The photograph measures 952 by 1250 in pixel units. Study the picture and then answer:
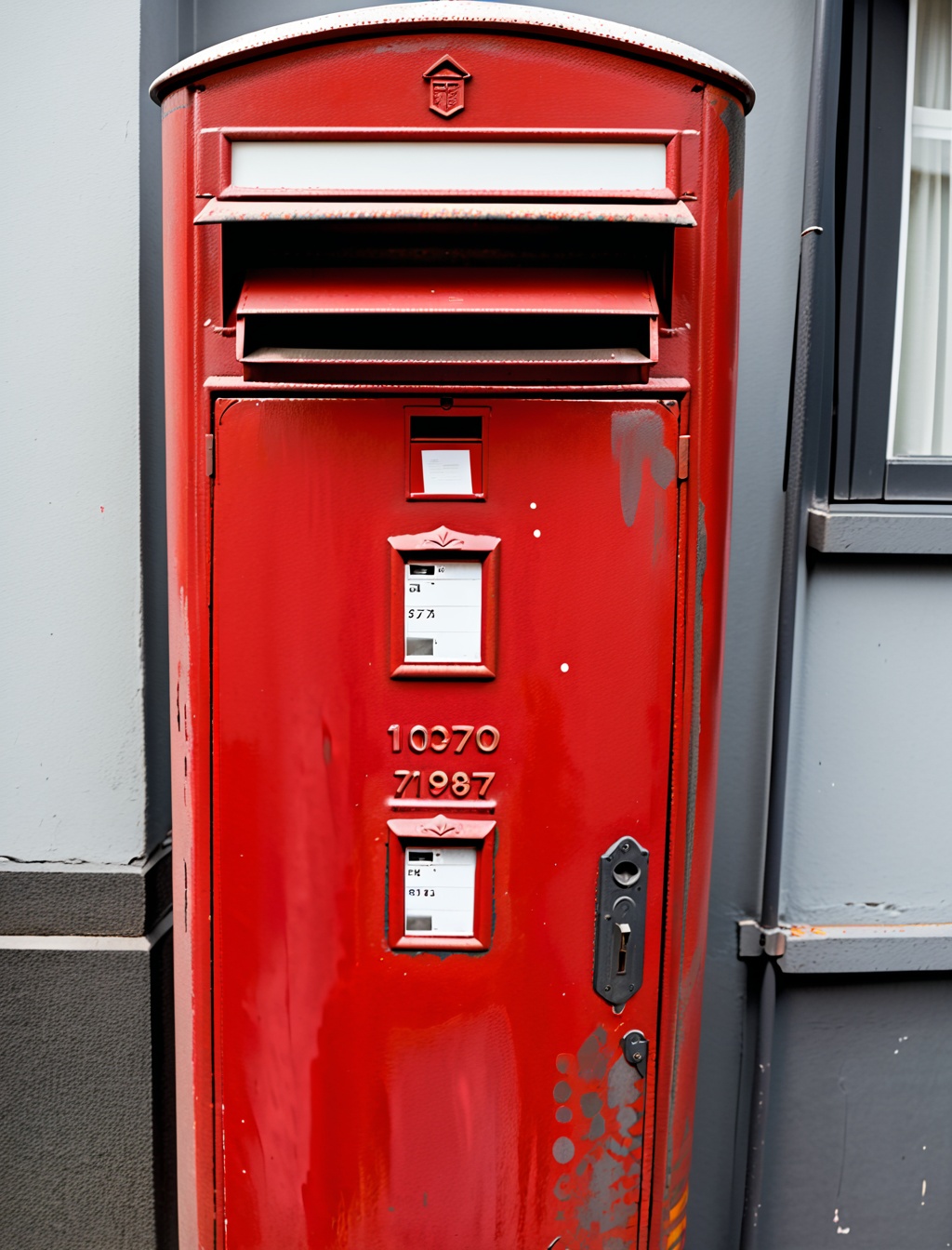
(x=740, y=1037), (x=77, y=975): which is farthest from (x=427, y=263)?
(x=740, y=1037)

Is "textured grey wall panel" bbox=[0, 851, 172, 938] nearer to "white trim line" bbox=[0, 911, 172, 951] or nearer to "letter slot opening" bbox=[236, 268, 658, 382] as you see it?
"white trim line" bbox=[0, 911, 172, 951]

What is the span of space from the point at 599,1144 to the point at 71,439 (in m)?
1.81

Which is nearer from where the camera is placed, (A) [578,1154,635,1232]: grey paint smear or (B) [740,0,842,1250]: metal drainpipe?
(A) [578,1154,635,1232]: grey paint smear

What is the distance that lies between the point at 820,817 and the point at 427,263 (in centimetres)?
164

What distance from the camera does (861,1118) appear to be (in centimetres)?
226

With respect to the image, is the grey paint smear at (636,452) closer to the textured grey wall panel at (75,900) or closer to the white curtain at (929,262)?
the white curtain at (929,262)

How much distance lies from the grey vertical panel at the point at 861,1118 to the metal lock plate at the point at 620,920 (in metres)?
0.89

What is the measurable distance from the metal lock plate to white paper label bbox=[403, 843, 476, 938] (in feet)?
0.75

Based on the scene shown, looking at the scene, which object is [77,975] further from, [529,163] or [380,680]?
[529,163]

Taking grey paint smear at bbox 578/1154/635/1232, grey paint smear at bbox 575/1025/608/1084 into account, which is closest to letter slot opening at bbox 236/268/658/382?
grey paint smear at bbox 575/1025/608/1084

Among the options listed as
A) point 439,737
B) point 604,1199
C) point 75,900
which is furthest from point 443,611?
point 75,900

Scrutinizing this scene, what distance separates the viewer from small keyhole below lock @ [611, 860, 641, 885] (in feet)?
5.03

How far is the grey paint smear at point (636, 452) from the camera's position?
1438 millimetres

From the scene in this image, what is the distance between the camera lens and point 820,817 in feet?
7.32
